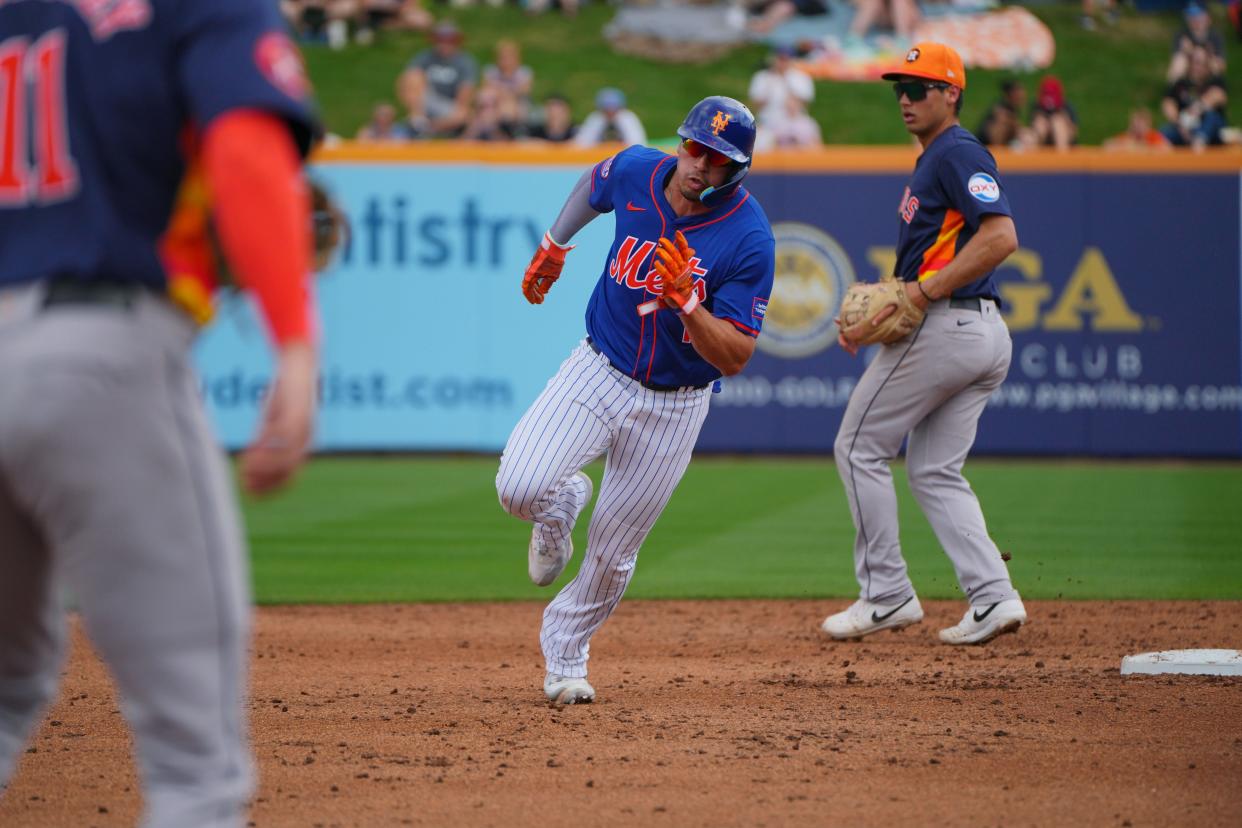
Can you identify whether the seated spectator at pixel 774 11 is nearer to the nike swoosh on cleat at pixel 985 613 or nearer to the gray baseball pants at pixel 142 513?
the nike swoosh on cleat at pixel 985 613

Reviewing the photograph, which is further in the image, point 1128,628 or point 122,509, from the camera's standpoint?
point 1128,628

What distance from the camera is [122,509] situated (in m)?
2.35

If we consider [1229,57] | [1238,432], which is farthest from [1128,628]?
[1229,57]

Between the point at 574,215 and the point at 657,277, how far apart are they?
684 millimetres

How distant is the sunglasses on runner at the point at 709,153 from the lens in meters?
4.94

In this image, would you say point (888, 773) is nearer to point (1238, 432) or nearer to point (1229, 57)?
point (1238, 432)

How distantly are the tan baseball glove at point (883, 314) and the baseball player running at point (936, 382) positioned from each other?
0.14 ft

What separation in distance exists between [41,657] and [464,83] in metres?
15.7

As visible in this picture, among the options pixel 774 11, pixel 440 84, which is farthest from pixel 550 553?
pixel 774 11

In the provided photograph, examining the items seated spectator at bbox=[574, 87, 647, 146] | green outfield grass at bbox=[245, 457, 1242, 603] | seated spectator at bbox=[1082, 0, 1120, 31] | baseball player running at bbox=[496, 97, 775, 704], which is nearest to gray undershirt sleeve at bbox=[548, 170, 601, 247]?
baseball player running at bbox=[496, 97, 775, 704]

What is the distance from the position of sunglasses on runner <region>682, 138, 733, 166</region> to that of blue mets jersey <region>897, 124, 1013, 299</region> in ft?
4.90

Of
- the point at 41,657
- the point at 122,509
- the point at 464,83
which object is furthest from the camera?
the point at 464,83

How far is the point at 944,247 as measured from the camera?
6250 millimetres

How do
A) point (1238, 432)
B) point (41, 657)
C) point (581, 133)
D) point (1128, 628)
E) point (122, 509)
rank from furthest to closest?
point (581, 133) → point (1238, 432) → point (1128, 628) → point (41, 657) → point (122, 509)
